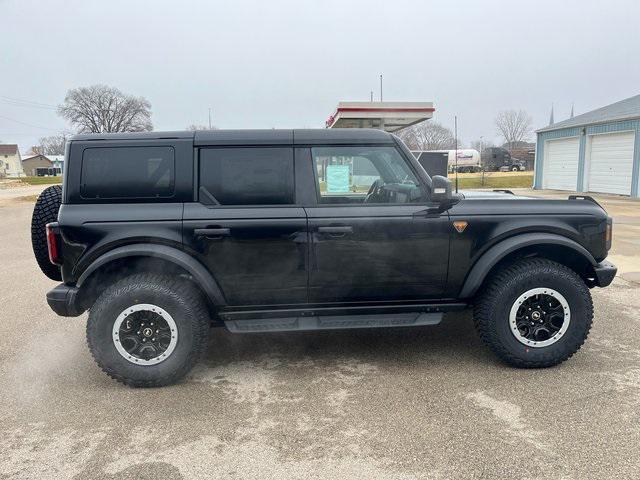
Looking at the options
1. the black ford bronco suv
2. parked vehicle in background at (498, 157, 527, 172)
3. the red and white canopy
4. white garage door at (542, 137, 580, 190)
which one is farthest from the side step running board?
parked vehicle in background at (498, 157, 527, 172)

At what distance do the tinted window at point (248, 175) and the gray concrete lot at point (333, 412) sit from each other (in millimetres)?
1355

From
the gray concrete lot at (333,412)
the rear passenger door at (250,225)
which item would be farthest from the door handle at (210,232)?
the gray concrete lot at (333,412)

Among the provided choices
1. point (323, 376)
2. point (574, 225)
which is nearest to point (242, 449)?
point (323, 376)

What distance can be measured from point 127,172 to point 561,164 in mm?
21988

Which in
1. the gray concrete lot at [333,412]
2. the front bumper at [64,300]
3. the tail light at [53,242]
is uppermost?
the tail light at [53,242]

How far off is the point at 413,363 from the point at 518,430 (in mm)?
1113

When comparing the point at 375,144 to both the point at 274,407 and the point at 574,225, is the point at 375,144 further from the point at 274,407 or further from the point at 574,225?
the point at 274,407

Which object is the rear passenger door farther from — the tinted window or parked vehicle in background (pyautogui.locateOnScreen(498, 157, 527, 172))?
Result: parked vehicle in background (pyautogui.locateOnScreen(498, 157, 527, 172))

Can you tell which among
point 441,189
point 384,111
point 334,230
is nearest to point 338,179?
point 334,230

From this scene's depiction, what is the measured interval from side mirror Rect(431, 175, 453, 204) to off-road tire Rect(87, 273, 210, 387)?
189 centimetres

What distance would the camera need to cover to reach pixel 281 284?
11.9ft

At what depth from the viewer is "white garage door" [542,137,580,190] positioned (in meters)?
20.7

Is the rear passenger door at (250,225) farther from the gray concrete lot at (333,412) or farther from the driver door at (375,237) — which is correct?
the gray concrete lot at (333,412)

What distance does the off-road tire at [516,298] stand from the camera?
12.1 feet
